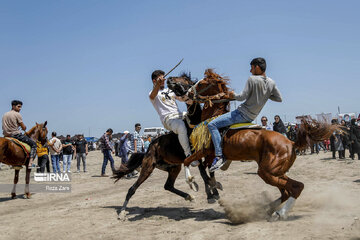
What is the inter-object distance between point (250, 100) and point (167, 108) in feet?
6.10

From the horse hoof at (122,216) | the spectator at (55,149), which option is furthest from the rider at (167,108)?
the spectator at (55,149)

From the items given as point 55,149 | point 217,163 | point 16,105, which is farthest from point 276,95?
point 55,149

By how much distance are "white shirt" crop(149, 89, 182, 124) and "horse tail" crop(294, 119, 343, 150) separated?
2.42 metres

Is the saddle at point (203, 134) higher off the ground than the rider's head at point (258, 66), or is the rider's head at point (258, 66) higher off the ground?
the rider's head at point (258, 66)

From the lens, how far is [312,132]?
4.76m

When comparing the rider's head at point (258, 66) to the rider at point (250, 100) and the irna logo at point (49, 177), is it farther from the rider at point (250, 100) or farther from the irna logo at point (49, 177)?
the irna logo at point (49, 177)

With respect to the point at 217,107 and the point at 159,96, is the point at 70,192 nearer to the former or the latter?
the point at 159,96

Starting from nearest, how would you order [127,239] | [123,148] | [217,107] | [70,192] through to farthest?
1. [127,239]
2. [217,107]
3. [70,192]
4. [123,148]

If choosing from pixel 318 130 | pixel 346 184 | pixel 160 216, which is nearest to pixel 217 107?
pixel 318 130

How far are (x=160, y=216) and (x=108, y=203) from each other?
2.22 m

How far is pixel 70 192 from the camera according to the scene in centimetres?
1027

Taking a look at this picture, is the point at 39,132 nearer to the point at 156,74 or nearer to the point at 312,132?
the point at 156,74

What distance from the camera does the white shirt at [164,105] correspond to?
20.3 feet

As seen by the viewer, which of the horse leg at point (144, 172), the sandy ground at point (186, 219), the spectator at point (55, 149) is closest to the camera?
the sandy ground at point (186, 219)
